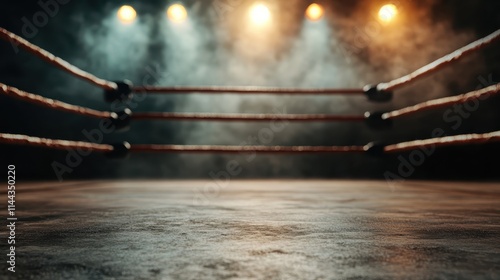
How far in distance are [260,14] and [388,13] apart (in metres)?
1.23

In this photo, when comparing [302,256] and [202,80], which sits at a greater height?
[202,80]

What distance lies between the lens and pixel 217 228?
0.90 meters

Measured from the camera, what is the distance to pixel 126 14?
4.30m

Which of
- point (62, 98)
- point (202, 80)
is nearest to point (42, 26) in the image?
point (62, 98)

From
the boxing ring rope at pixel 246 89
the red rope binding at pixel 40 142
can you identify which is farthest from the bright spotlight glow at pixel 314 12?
the red rope binding at pixel 40 142

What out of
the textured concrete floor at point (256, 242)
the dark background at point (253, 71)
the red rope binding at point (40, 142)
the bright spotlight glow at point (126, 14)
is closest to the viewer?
the textured concrete floor at point (256, 242)

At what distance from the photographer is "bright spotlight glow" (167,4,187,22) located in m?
4.37

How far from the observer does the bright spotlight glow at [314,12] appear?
4.45 m

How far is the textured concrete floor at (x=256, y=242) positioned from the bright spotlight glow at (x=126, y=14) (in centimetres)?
335

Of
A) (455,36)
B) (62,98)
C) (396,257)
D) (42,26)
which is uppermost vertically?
(42,26)

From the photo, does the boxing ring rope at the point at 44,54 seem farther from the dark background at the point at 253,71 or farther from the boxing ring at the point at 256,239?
the dark background at the point at 253,71

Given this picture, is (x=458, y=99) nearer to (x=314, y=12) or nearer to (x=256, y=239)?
(x=256, y=239)

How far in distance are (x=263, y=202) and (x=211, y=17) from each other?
3387 mm

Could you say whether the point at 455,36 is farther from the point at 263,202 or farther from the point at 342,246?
the point at 342,246
